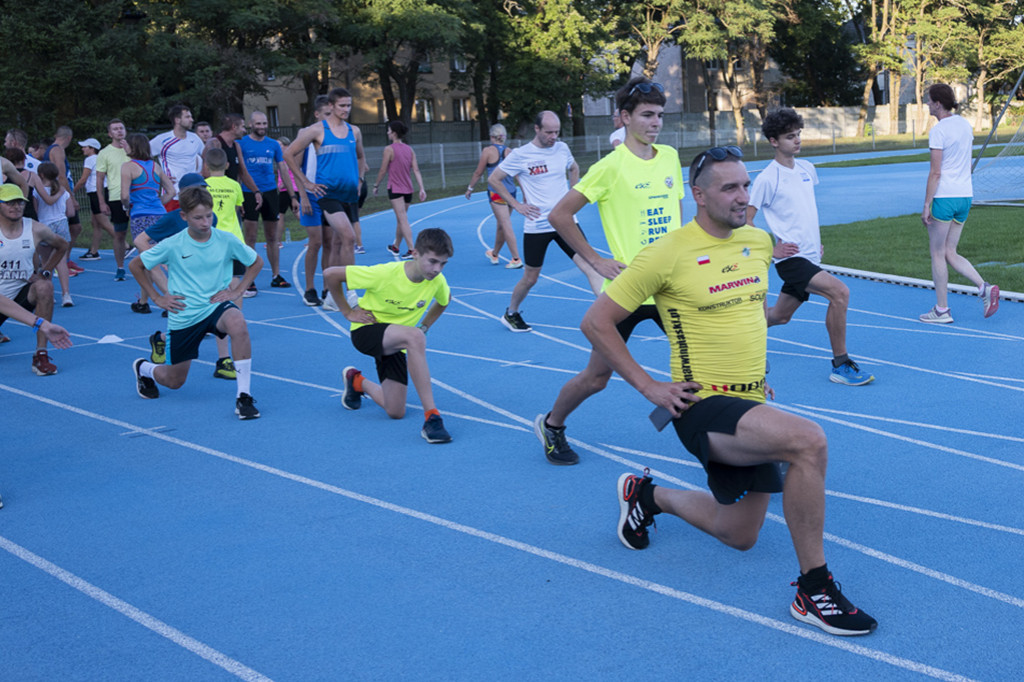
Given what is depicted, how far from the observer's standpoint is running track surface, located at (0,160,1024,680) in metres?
3.83

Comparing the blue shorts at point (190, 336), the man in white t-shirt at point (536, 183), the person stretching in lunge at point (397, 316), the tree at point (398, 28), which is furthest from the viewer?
the tree at point (398, 28)

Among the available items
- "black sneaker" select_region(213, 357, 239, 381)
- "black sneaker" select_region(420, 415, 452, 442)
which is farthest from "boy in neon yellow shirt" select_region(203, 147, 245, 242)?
"black sneaker" select_region(420, 415, 452, 442)

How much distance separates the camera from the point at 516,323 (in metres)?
10.4

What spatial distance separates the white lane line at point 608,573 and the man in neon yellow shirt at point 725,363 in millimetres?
77

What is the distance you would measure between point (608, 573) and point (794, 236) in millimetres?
3851

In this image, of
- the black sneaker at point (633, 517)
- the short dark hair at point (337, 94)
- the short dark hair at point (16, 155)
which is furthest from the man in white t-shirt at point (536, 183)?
the short dark hair at point (16, 155)

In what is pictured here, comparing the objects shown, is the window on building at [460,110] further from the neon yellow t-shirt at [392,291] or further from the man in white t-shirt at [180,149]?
the neon yellow t-shirt at [392,291]

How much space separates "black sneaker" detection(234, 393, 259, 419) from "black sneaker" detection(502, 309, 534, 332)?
11.4 feet

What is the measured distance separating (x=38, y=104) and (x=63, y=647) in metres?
32.6

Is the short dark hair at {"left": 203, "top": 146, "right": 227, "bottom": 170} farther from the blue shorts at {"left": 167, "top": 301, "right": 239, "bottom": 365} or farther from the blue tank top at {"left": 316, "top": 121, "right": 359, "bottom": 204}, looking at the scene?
the blue shorts at {"left": 167, "top": 301, "right": 239, "bottom": 365}

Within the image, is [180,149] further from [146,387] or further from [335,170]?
[146,387]

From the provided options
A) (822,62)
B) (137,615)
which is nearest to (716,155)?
(137,615)

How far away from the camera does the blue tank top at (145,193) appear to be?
1231 centimetres

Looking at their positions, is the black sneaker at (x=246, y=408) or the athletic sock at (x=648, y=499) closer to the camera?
the athletic sock at (x=648, y=499)
